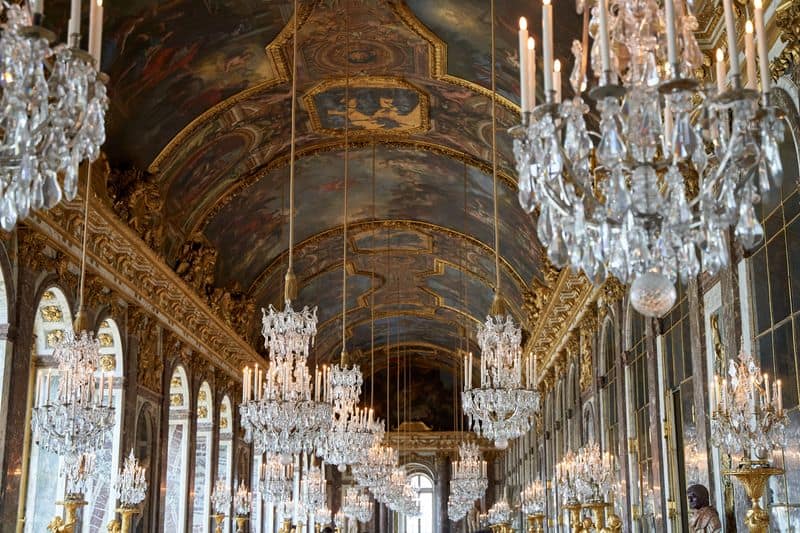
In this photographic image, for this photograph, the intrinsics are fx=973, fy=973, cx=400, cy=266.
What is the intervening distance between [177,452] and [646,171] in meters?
19.4

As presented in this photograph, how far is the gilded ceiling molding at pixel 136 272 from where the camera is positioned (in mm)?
14734

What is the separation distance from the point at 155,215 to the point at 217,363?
28.1 ft

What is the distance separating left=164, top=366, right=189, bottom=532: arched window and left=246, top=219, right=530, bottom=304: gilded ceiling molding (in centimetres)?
419

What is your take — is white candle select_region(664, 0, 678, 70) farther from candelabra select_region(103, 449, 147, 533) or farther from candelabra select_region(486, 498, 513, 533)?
candelabra select_region(486, 498, 513, 533)

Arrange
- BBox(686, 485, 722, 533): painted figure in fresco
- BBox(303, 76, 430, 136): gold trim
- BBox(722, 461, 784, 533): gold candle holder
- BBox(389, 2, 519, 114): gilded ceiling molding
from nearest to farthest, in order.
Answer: BBox(722, 461, 784, 533): gold candle holder < BBox(686, 485, 722, 533): painted figure in fresco < BBox(389, 2, 519, 114): gilded ceiling molding < BBox(303, 76, 430, 136): gold trim

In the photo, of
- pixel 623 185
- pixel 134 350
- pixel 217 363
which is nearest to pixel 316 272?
pixel 217 363

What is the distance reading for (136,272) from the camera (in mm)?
18484

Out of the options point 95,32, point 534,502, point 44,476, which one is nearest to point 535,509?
point 534,502

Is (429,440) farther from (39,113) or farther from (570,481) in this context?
(39,113)

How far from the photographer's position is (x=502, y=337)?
1018cm

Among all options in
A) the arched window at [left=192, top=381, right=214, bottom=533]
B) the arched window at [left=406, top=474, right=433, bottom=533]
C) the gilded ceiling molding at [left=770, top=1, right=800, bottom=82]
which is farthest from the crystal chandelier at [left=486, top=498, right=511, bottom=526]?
the gilded ceiling molding at [left=770, top=1, right=800, bottom=82]

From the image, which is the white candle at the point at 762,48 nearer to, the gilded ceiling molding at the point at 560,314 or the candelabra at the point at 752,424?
the candelabra at the point at 752,424

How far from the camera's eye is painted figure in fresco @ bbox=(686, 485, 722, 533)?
8.83m

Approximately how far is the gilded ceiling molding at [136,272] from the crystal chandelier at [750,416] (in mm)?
9930
